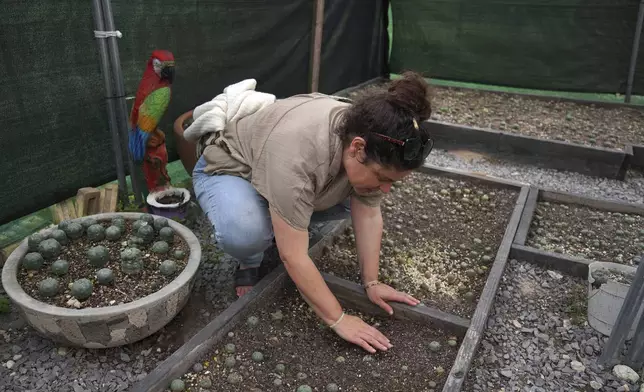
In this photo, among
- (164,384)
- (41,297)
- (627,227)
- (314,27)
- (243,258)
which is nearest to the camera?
(164,384)

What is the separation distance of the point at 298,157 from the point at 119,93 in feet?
4.64

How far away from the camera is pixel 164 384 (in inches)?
68.7

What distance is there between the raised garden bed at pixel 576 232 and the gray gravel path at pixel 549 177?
0.48 metres

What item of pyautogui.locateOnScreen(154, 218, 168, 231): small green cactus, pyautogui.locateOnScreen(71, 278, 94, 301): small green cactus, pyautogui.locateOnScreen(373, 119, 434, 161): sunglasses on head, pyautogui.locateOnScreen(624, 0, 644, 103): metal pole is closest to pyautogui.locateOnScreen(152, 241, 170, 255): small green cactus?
pyautogui.locateOnScreen(154, 218, 168, 231): small green cactus

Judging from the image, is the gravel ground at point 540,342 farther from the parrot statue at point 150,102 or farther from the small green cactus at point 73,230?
the parrot statue at point 150,102

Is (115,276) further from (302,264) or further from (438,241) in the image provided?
(438,241)

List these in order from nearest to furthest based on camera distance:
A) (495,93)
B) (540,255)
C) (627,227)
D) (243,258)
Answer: (243,258), (540,255), (627,227), (495,93)

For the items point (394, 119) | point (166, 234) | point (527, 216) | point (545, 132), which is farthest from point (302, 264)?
point (545, 132)

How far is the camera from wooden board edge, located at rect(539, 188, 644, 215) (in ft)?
10.7

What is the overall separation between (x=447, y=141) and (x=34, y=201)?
3441 mm

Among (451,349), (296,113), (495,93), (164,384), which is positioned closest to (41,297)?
(164,384)

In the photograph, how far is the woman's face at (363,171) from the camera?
1720 millimetres

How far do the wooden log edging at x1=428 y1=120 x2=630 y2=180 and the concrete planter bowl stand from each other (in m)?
3.24

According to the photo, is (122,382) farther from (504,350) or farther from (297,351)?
(504,350)
